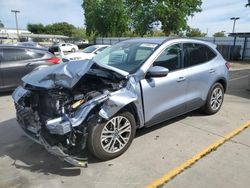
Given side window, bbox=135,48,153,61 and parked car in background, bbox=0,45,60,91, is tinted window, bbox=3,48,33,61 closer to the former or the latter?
parked car in background, bbox=0,45,60,91

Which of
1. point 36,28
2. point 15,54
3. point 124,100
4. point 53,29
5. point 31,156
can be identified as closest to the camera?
point 124,100

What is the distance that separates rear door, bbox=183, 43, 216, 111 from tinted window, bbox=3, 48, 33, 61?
502 centimetres

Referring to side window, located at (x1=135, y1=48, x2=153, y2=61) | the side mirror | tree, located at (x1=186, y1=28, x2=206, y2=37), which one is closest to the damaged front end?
the side mirror

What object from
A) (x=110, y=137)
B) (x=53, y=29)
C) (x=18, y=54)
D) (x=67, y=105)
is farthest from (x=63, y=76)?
(x=53, y=29)

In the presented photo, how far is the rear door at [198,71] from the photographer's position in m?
4.61

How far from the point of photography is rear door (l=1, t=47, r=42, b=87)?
7121 millimetres

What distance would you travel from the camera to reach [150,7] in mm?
28094

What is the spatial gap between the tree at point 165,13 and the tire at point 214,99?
23.2m

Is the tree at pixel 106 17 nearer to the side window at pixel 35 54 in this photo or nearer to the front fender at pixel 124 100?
the side window at pixel 35 54

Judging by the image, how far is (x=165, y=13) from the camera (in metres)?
27.3

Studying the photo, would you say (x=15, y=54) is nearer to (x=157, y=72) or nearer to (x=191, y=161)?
(x=157, y=72)

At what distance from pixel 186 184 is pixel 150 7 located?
89.7ft

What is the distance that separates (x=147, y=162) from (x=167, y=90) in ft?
4.07

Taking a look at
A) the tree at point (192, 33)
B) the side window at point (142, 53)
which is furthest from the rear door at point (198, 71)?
the tree at point (192, 33)
